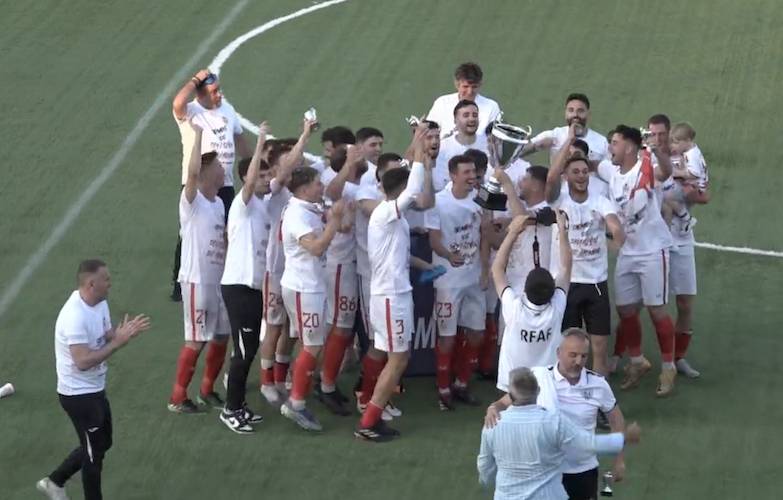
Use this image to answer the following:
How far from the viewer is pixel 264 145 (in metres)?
13.2

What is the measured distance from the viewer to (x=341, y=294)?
13.1 meters

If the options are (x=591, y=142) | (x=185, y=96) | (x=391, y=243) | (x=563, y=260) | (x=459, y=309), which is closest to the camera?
(x=563, y=260)

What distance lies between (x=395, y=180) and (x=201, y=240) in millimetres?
1519

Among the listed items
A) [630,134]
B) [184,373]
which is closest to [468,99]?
[630,134]

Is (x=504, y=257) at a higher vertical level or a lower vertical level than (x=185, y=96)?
lower

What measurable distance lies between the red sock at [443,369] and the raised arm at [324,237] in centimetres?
139

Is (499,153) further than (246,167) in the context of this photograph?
Yes

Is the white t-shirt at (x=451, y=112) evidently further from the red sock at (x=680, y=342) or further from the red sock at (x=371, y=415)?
the red sock at (x=371, y=415)

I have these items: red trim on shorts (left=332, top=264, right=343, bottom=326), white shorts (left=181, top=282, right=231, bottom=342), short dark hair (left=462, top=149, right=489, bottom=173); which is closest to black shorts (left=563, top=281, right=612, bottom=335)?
short dark hair (left=462, top=149, right=489, bottom=173)

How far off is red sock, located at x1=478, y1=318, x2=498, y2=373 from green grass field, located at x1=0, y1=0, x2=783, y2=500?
6.6 inches

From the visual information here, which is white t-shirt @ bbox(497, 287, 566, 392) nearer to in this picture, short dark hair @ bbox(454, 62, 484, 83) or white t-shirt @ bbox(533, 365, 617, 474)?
white t-shirt @ bbox(533, 365, 617, 474)

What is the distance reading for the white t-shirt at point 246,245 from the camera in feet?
41.2

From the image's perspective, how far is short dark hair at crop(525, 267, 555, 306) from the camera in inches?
440

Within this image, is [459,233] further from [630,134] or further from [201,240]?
[201,240]
